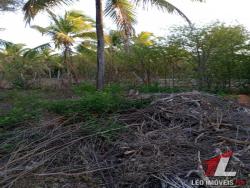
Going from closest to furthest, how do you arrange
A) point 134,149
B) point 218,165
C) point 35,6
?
point 218,165 → point 134,149 → point 35,6

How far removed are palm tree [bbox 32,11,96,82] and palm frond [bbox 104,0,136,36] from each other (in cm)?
561

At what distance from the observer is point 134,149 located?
528 cm

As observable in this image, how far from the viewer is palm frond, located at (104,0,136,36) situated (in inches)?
512

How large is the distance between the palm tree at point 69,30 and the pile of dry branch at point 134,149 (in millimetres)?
11953

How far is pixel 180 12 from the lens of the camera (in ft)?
41.6

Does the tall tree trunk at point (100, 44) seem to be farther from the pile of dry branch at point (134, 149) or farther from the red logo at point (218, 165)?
the red logo at point (218, 165)

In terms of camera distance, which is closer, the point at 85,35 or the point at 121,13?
the point at 121,13

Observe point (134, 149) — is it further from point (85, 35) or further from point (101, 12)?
point (85, 35)

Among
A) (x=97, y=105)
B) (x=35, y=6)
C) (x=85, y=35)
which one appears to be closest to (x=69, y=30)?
(x=85, y=35)

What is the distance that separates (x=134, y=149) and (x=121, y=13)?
8685 mm

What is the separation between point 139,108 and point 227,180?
344 centimetres

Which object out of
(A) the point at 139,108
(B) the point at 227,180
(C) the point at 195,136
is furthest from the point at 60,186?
(A) the point at 139,108

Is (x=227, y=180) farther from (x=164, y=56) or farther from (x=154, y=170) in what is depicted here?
(x=164, y=56)

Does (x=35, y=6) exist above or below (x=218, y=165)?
above
